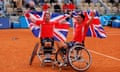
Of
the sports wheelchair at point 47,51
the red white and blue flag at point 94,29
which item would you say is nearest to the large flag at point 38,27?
the sports wheelchair at point 47,51

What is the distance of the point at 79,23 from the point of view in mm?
9906

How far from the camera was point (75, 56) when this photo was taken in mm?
9414

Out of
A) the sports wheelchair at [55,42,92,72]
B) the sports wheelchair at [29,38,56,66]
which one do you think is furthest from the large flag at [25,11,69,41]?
the sports wheelchair at [55,42,92,72]

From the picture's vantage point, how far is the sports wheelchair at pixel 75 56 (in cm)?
922

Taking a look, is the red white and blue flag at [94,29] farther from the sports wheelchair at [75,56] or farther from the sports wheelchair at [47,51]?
the sports wheelchair at [47,51]

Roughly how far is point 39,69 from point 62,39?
1.66 metres

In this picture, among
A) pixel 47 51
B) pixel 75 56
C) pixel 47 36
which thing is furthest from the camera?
pixel 47 36

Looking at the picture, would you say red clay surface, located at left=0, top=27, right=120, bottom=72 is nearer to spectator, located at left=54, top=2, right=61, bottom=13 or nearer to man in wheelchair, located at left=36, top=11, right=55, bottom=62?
man in wheelchair, located at left=36, top=11, right=55, bottom=62

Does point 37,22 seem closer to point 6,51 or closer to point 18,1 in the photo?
point 6,51

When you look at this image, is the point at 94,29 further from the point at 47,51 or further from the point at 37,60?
the point at 37,60


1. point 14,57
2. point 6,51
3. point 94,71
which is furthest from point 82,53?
point 6,51

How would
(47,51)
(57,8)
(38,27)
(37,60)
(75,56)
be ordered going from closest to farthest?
(75,56), (47,51), (38,27), (37,60), (57,8)

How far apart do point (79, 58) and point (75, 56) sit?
260 millimetres

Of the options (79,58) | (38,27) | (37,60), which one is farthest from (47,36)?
(79,58)
